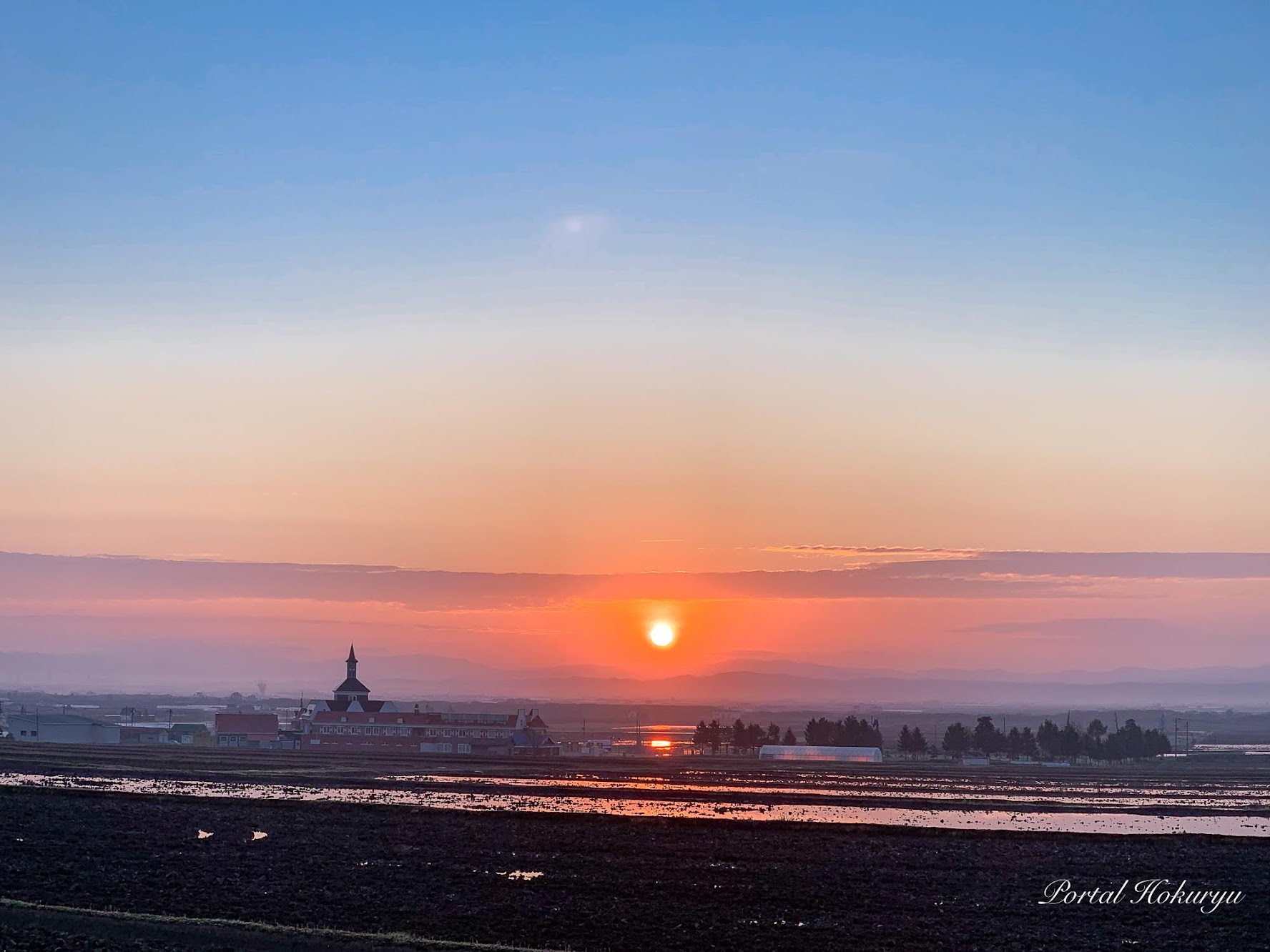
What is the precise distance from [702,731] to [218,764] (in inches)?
2694

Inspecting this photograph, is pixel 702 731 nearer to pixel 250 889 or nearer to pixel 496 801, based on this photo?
pixel 496 801

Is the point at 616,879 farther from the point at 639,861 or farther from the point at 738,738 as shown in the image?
the point at 738,738

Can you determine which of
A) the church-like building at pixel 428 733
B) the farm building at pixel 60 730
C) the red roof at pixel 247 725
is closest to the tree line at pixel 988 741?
the church-like building at pixel 428 733

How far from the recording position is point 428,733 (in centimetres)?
12838

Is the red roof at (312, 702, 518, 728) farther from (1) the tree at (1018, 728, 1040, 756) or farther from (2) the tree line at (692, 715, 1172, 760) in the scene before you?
(1) the tree at (1018, 728, 1040, 756)

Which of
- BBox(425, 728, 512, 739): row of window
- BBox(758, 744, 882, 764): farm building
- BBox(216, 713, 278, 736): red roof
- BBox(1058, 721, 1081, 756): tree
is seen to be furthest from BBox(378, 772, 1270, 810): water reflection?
BBox(216, 713, 278, 736): red roof

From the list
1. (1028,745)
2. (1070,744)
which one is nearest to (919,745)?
(1028,745)

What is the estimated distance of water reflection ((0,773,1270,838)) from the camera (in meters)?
52.6

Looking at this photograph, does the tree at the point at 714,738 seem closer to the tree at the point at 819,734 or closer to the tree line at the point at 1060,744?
the tree at the point at 819,734

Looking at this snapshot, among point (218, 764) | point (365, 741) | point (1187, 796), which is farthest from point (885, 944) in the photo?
point (365, 741)

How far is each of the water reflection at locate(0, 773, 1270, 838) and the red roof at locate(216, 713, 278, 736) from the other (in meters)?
65.3

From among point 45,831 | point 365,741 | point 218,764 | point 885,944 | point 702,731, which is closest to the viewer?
point 885,944

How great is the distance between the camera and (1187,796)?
243 ft

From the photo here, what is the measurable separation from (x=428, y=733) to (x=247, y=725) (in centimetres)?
2174
